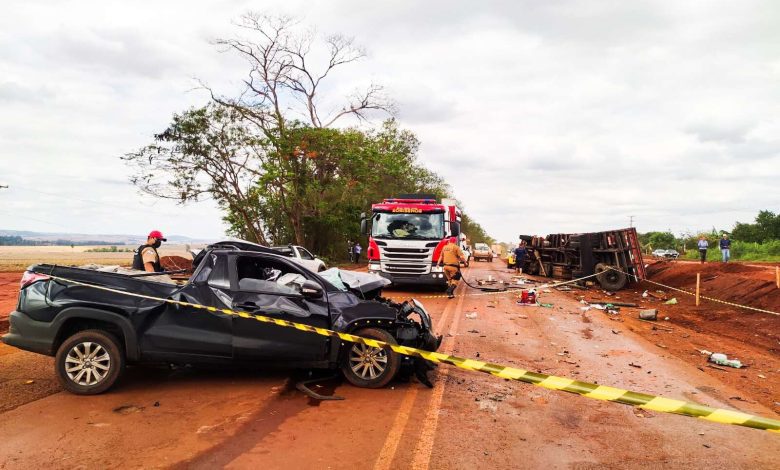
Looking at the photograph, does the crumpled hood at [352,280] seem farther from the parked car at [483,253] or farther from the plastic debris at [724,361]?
the parked car at [483,253]

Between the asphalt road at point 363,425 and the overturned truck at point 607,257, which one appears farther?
the overturned truck at point 607,257

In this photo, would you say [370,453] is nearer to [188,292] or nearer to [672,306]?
[188,292]

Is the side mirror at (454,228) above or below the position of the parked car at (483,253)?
above

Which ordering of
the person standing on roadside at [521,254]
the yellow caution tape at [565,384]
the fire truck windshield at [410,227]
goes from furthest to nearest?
the person standing on roadside at [521,254] < the fire truck windshield at [410,227] < the yellow caution tape at [565,384]

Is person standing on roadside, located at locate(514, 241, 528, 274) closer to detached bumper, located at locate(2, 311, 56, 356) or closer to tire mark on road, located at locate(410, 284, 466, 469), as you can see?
tire mark on road, located at locate(410, 284, 466, 469)

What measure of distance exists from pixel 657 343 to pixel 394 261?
791 centimetres

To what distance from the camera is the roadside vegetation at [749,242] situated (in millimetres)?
37259

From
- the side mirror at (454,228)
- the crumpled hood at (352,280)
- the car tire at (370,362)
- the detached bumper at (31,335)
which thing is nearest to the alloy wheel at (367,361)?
the car tire at (370,362)

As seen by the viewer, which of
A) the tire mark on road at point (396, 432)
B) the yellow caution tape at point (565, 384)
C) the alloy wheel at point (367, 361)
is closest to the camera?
the yellow caution tape at point (565, 384)

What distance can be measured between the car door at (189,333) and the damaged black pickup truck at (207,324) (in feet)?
0.04

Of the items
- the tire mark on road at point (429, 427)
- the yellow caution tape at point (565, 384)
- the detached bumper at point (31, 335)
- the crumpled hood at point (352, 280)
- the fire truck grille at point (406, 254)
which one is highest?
the fire truck grille at point (406, 254)

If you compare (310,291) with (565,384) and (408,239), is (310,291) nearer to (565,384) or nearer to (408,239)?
(565,384)

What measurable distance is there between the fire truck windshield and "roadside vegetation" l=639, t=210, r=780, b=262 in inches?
1169

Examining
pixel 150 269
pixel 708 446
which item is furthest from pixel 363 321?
pixel 150 269
